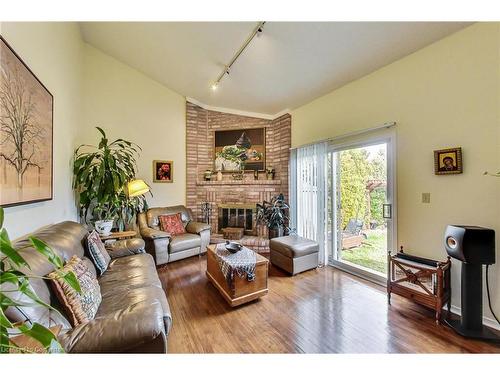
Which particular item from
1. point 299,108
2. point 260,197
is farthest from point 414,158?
point 260,197

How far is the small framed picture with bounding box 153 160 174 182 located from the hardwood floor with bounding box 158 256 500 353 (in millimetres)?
2244

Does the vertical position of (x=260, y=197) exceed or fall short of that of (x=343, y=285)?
it exceeds it

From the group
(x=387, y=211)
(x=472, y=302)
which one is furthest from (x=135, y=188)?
(x=472, y=302)

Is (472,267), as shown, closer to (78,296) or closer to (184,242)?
(78,296)

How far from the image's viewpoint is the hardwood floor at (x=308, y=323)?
1.73m

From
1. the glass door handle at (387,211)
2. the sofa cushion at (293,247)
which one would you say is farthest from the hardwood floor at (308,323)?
the glass door handle at (387,211)

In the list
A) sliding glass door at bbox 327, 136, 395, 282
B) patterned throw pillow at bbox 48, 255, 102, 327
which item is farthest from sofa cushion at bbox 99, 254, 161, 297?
sliding glass door at bbox 327, 136, 395, 282

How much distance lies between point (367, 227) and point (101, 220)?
397 centimetres

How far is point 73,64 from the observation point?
317 cm

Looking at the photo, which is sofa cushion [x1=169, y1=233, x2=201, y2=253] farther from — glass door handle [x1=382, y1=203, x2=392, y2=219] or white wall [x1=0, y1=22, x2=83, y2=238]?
glass door handle [x1=382, y1=203, x2=392, y2=219]

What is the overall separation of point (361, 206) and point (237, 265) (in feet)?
6.79

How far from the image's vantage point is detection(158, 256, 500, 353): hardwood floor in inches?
68.2

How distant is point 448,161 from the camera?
2.20m
